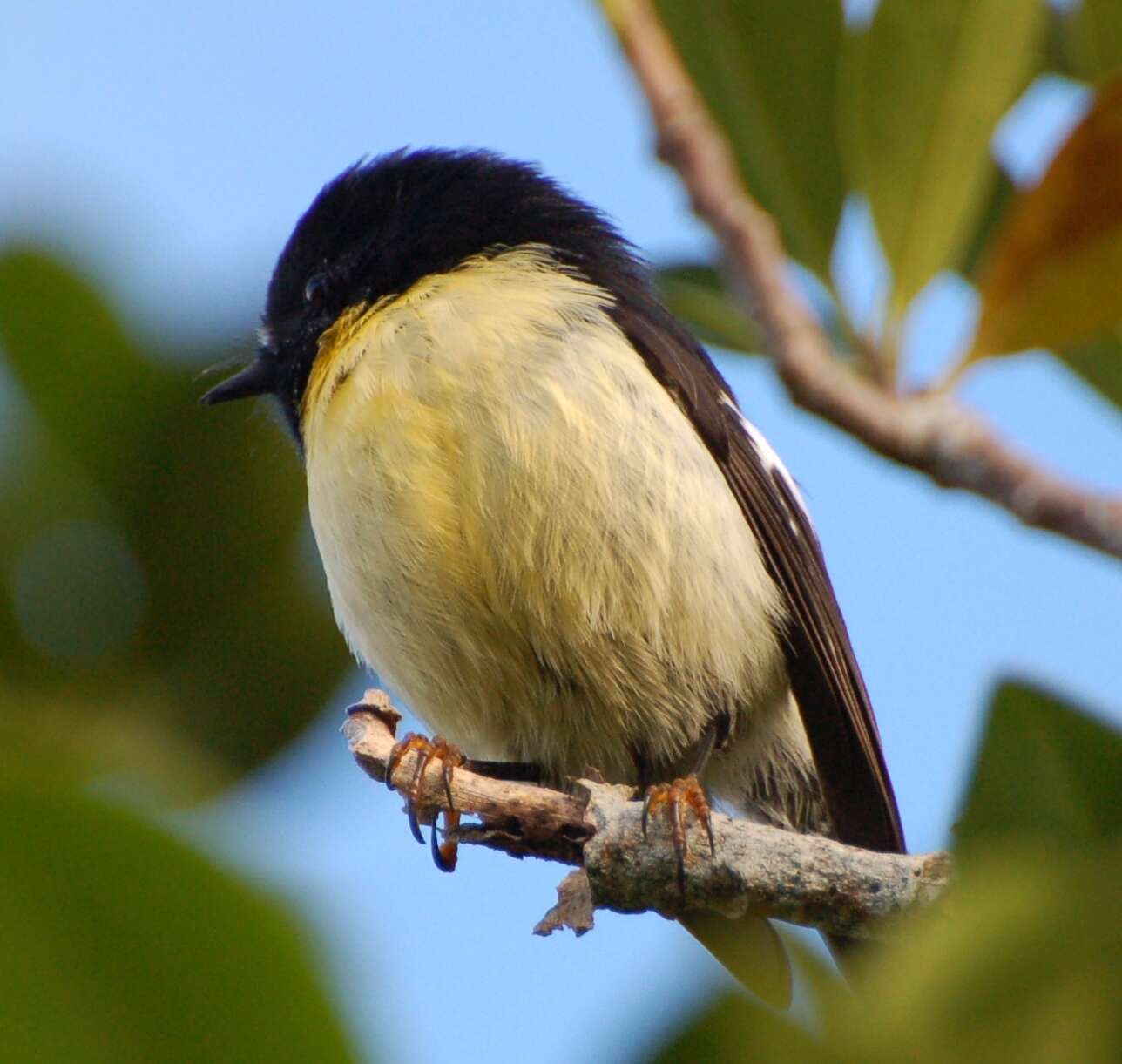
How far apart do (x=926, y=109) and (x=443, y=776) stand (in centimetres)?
205

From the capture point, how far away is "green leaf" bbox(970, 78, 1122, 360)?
60.2 inches

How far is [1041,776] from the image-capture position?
1253 millimetres

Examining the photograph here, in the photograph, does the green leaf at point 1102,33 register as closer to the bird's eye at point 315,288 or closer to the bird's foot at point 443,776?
the bird's foot at point 443,776

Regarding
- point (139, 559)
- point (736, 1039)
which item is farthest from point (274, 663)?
point (736, 1039)

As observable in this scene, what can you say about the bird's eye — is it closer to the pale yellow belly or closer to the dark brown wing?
the pale yellow belly

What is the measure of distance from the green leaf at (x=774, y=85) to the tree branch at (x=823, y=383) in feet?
1.16

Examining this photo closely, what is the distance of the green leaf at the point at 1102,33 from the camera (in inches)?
70.6

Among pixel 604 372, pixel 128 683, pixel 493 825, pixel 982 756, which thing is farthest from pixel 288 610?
pixel 982 756

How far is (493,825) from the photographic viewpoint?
10.4 ft

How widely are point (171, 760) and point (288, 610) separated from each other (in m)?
1.10

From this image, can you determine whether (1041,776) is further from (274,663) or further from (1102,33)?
(274,663)

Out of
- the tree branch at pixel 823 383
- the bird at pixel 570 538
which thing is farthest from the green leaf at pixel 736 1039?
the bird at pixel 570 538

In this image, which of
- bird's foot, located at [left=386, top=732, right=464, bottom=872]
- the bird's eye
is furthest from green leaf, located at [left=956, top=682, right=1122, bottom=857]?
the bird's eye

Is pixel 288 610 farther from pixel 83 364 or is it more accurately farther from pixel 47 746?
pixel 47 746
